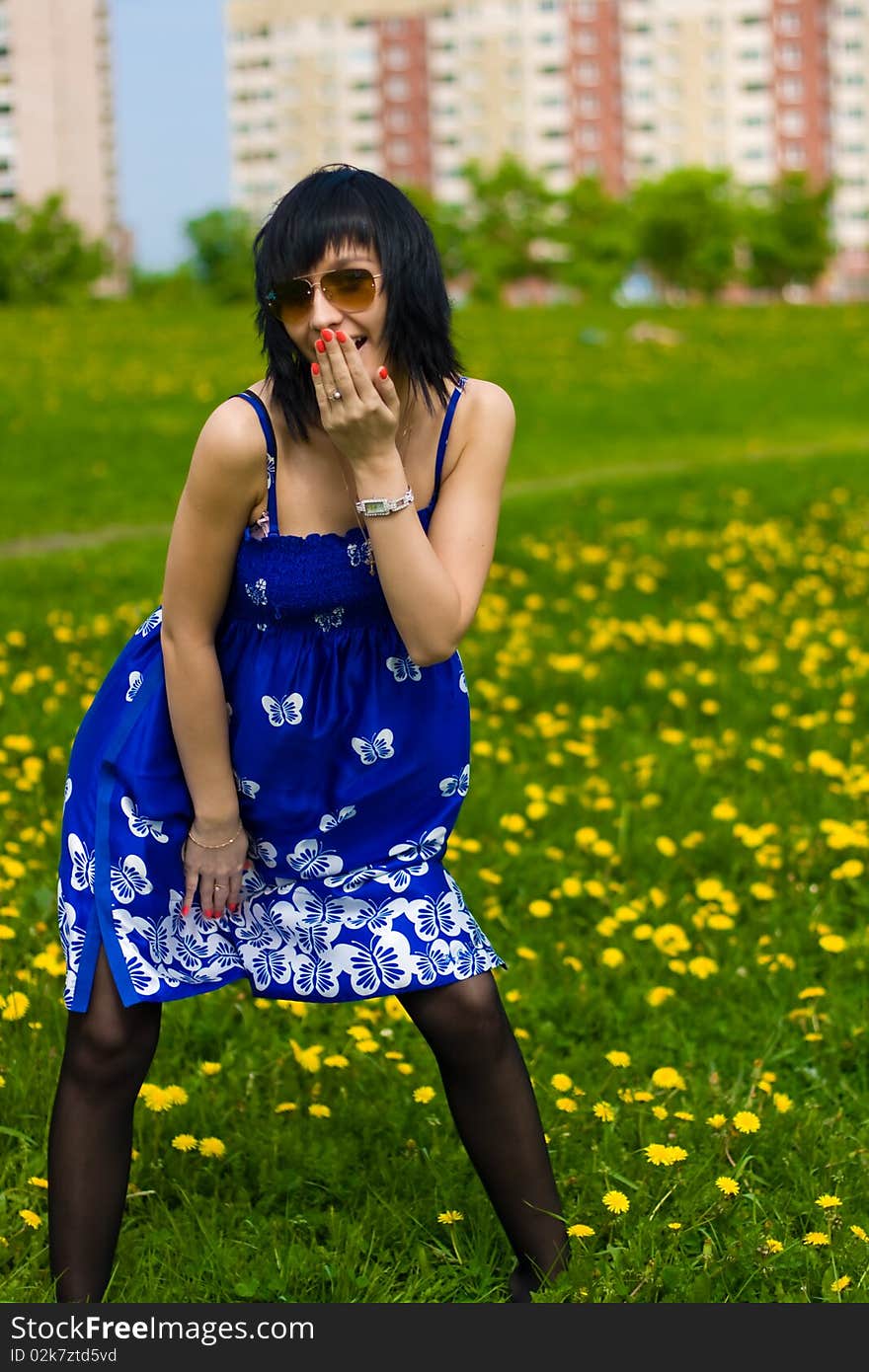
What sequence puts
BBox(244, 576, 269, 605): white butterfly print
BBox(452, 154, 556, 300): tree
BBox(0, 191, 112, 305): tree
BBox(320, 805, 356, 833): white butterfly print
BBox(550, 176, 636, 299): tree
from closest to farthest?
BBox(244, 576, 269, 605): white butterfly print < BBox(320, 805, 356, 833): white butterfly print < BBox(0, 191, 112, 305): tree < BBox(550, 176, 636, 299): tree < BBox(452, 154, 556, 300): tree

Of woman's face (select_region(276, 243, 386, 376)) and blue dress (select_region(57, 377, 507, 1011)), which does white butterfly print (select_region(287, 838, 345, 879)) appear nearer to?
blue dress (select_region(57, 377, 507, 1011))

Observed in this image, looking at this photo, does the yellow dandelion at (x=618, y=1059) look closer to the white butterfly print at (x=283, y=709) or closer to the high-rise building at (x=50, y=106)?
the white butterfly print at (x=283, y=709)

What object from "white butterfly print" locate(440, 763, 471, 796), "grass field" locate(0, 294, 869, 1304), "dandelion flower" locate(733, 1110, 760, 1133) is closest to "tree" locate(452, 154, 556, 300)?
"grass field" locate(0, 294, 869, 1304)

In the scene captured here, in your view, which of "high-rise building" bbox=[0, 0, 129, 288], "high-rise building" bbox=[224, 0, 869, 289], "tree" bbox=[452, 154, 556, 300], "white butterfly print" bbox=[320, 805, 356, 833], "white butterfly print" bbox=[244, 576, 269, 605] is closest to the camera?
"white butterfly print" bbox=[244, 576, 269, 605]

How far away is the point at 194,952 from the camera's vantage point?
2494 mm

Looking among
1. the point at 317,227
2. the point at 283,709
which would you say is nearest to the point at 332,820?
the point at 283,709

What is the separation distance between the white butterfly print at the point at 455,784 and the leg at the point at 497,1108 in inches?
11.0

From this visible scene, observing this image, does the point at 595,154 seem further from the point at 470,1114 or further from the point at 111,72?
the point at 470,1114

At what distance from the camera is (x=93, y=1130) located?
97.5 inches

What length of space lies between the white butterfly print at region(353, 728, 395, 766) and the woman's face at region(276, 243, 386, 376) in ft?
1.73

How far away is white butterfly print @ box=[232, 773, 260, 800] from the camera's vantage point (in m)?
2.45

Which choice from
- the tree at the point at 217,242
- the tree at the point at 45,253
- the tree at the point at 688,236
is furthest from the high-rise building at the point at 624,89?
the tree at the point at 45,253

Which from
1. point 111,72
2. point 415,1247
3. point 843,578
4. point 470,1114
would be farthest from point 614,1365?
point 111,72

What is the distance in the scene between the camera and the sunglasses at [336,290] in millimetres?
2176
